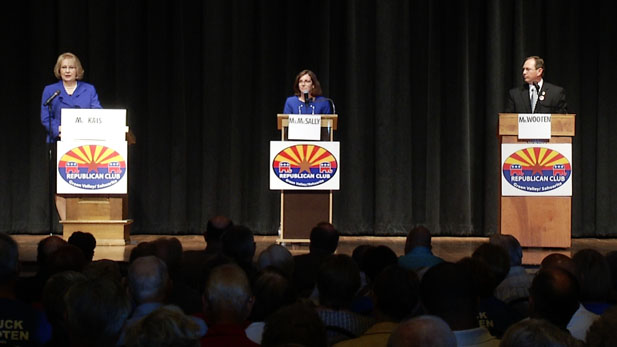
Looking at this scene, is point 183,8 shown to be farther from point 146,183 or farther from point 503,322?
point 503,322

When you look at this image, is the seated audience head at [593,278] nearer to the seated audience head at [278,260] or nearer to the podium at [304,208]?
the seated audience head at [278,260]

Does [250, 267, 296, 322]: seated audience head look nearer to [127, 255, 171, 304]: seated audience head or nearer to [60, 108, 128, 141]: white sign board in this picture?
[127, 255, 171, 304]: seated audience head

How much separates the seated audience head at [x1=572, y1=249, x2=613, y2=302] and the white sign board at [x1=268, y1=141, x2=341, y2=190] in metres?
3.48

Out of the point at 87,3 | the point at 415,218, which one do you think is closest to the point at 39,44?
the point at 87,3

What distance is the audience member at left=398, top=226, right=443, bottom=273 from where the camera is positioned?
3777 mm

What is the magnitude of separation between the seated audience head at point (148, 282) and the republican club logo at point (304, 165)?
11.5ft

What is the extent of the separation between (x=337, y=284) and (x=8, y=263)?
122 cm

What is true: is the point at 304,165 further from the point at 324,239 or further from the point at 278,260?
the point at 278,260

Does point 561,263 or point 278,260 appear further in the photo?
point 278,260

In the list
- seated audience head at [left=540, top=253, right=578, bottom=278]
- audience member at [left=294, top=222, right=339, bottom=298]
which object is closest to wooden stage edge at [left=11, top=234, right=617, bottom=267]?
seated audience head at [left=540, top=253, right=578, bottom=278]

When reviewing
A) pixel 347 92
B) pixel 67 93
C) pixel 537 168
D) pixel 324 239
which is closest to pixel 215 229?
pixel 324 239

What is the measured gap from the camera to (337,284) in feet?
9.14

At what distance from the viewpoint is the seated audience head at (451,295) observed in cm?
247

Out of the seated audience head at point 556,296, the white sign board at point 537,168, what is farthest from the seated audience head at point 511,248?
the white sign board at point 537,168
